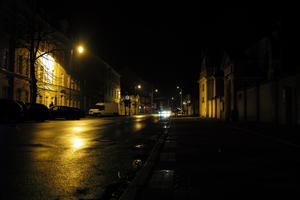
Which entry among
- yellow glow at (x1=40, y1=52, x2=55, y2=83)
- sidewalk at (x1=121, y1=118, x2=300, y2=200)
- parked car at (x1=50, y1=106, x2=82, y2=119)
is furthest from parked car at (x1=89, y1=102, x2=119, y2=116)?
sidewalk at (x1=121, y1=118, x2=300, y2=200)

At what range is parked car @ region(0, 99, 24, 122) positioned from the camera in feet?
77.5

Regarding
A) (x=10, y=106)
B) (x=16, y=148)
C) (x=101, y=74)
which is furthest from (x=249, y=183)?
(x=101, y=74)

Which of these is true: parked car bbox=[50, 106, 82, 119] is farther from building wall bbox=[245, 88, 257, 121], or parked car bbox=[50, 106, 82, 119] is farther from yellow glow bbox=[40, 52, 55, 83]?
building wall bbox=[245, 88, 257, 121]

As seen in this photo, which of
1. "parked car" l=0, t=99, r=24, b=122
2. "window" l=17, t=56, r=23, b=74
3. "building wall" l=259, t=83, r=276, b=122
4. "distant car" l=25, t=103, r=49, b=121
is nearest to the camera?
"parked car" l=0, t=99, r=24, b=122

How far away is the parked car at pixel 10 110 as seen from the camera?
77.5 feet

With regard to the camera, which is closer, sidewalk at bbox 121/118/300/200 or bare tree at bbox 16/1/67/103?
sidewalk at bbox 121/118/300/200

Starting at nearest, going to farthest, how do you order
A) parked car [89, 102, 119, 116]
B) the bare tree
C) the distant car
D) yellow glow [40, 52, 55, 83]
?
the distant car, the bare tree, yellow glow [40, 52, 55, 83], parked car [89, 102, 119, 116]

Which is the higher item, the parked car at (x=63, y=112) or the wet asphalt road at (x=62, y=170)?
the parked car at (x=63, y=112)

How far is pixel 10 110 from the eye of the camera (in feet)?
78.5

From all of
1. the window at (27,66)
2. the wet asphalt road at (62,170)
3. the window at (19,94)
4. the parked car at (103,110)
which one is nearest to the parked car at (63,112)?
the window at (19,94)

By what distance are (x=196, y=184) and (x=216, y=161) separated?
2.37 m

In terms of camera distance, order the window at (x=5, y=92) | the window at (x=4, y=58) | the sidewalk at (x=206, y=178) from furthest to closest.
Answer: the window at (x=5, y=92) < the window at (x=4, y=58) < the sidewalk at (x=206, y=178)

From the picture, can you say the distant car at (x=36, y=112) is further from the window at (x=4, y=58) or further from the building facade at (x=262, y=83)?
the building facade at (x=262, y=83)

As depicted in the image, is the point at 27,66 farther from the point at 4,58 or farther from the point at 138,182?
the point at 138,182
